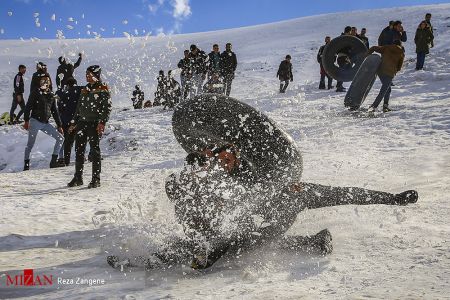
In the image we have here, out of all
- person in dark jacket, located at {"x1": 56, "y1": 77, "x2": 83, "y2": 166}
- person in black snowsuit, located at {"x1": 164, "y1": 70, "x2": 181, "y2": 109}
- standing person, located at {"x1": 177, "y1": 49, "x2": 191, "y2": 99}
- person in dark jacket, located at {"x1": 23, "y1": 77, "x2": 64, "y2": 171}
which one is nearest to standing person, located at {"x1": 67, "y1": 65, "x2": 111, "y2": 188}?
person in dark jacket, located at {"x1": 23, "y1": 77, "x2": 64, "y2": 171}

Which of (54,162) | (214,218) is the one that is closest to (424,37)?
(54,162)

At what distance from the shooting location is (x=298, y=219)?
4406mm

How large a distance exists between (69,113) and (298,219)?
6.11 m

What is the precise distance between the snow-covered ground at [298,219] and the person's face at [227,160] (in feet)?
2.23

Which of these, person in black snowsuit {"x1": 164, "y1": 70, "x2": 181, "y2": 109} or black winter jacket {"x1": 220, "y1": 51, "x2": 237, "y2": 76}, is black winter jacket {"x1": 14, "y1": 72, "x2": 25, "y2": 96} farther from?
black winter jacket {"x1": 220, "y1": 51, "x2": 237, "y2": 76}

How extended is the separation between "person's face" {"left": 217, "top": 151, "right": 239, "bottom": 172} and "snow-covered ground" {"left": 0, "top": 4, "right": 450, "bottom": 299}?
679mm

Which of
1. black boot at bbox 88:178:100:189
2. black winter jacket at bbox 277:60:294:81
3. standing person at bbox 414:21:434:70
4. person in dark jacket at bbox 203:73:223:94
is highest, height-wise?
standing person at bbox 414:21:434:70

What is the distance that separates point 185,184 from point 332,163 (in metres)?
4.35

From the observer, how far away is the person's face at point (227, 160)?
11.3ft

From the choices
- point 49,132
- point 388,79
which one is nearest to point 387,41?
point 388,79

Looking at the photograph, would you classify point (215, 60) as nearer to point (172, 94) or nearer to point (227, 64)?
point (227, 64)

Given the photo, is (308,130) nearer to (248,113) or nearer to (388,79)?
(388,79)

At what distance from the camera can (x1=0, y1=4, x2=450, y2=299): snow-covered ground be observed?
111 inches

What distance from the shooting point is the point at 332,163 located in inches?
279
